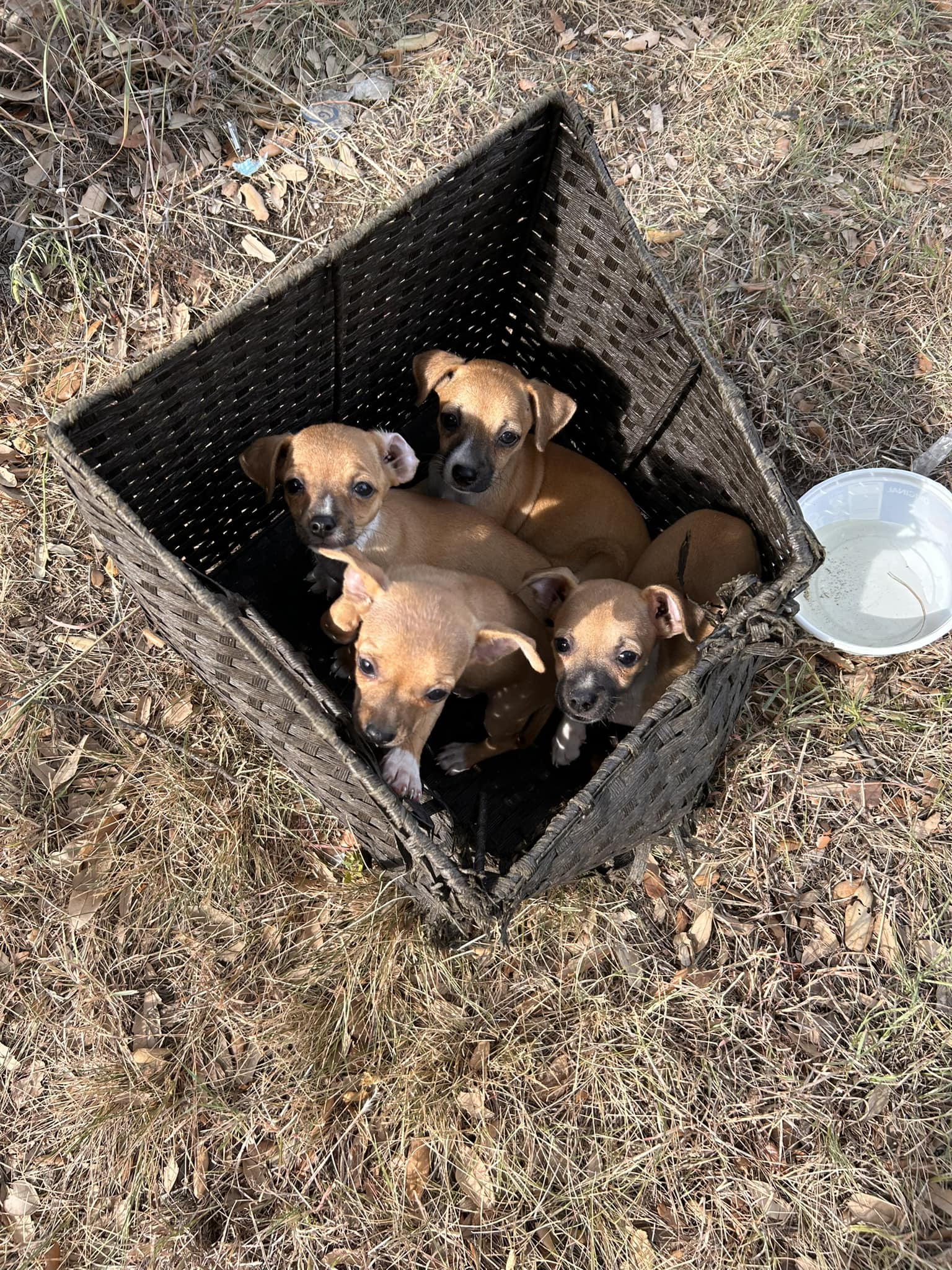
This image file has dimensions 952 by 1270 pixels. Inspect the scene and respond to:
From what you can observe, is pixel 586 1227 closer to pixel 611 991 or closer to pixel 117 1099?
pixel 611 991

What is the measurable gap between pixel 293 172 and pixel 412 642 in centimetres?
365

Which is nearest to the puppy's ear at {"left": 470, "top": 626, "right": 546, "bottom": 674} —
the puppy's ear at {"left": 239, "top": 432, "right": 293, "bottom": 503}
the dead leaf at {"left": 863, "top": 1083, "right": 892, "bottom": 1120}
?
the puppy's ear at {"left": 239, "top": 432, "right": 293, "bottom": 503}

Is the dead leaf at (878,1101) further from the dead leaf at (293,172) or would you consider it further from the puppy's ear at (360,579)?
the dead leaf at (293,172)

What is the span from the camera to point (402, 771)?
3707 millimetres

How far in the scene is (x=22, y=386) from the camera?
5.23m

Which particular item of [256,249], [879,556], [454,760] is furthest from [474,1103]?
[256,249]

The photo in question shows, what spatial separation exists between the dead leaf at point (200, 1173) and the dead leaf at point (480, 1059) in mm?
1134

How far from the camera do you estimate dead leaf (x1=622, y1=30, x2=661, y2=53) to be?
6355 mm

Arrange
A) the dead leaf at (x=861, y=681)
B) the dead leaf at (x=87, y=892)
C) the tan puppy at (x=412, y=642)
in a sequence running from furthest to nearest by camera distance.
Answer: the dead leaf at (x=861, y=681)
the dead leaf at (x=87, y=892)
the tan puppy at (x=412, y=642)

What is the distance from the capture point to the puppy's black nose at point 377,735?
3.54 metres

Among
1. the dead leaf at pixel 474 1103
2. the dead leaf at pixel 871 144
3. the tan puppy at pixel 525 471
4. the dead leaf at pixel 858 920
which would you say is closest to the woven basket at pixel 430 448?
the tan puppy at pixel 525 471

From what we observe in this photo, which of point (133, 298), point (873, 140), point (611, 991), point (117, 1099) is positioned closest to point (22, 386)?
point (133, 298)

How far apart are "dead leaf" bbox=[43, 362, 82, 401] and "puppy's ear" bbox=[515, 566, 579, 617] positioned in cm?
280

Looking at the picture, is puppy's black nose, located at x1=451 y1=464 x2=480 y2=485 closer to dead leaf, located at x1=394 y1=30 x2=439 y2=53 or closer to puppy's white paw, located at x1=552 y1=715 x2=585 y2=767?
puppy's white paw, located at x1=552 y1=715 x2=585 y2=767
